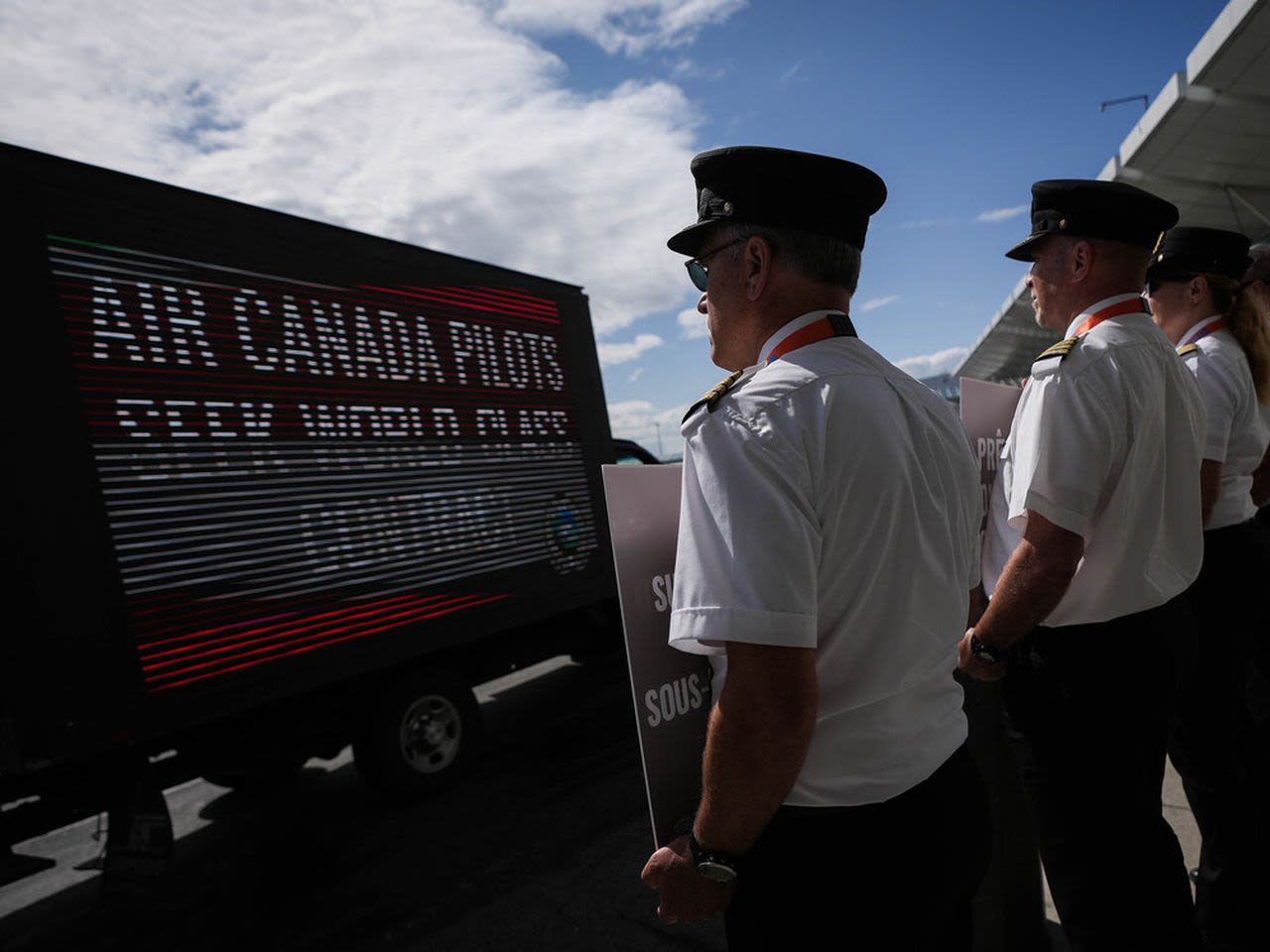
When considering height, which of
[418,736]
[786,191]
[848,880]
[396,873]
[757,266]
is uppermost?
[786,191]

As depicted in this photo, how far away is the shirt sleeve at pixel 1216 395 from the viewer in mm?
2547

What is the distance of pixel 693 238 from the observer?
1.39 m

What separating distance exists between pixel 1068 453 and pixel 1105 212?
676 millimetres

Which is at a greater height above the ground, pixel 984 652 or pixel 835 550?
pixel 835 550

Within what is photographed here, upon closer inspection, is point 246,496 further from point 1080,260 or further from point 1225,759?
point 1225,759

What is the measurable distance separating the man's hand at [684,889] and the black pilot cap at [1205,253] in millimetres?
2649

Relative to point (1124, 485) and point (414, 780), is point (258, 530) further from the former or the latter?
point (1124, 485)

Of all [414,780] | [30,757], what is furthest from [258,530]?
[414,780]

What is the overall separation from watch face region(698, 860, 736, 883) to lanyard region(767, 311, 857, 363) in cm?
76

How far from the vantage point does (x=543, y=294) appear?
5.77 meters

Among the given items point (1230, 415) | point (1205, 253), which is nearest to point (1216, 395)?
point (1230, 415)

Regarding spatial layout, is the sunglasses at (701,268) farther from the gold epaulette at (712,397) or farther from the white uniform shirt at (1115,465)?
the white uniform shirt at (1115,465)

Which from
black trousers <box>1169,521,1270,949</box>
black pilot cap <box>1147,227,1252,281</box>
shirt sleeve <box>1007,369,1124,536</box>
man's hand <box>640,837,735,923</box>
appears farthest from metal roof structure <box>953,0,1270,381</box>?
man's hand <box>640,837,735,923</box>

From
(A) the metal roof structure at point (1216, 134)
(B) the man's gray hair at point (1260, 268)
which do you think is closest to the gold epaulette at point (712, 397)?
(B) the man's gray hair at point (1260, 268)
